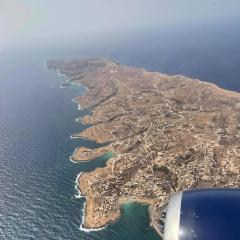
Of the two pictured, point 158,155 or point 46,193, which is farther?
point 158,155

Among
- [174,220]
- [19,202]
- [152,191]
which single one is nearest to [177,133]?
[152,191]

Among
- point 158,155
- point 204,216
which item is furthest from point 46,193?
point 204,216

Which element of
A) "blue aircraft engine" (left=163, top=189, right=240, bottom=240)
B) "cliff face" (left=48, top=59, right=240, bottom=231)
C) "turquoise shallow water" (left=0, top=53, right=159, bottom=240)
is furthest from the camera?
"cliff face" (left=48, top=59, right=240, bottom=231)

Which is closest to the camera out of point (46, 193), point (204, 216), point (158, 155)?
point (204, 216)

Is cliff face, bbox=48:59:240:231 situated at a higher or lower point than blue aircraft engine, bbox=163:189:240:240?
lower

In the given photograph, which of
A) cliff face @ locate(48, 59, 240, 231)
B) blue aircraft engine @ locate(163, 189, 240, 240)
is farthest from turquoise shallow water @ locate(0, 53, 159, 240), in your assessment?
blue aircraft engine @ locate(163, 189, 240, 240)

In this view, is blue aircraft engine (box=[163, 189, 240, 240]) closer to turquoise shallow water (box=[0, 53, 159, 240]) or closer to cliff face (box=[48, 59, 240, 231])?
turquoise shallow water (box=[0, 53, 159, 240])

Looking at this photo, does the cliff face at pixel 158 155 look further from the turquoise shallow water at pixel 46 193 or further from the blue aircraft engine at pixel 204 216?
the blue aircraft engine at pixel 204 216

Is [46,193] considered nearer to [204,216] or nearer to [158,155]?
[158,155]

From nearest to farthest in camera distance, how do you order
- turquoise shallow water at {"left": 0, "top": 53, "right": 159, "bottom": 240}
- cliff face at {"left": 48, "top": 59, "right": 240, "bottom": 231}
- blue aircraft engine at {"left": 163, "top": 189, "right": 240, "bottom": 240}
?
blue aircraft engine at {"left": 163, "top": 189, "right": 240, "bottom": 240} < turquoise shallow water at {"left": 0, "top": 53, "right": 159, "bottom": 240} < cliff face at {"left": 48, "top": 59, "right": 240, "bottom": 231}

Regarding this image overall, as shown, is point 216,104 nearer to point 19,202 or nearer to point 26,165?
point 26,165

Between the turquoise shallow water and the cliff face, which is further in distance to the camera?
the cliff face
